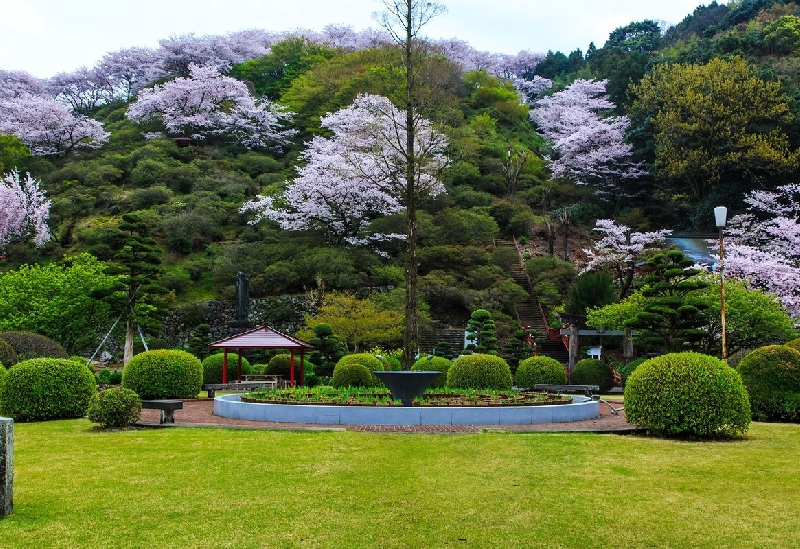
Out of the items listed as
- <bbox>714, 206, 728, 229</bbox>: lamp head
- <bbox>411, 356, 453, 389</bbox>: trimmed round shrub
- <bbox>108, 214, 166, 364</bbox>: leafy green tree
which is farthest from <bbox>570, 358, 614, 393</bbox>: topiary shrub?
<bbox>108, 214, 166, 364</bbox>: leafy green tree

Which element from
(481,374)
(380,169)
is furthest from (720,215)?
(380,169)

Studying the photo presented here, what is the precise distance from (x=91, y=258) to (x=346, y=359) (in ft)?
50.6

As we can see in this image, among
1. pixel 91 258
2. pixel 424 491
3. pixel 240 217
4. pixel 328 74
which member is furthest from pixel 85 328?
pixel 328 74

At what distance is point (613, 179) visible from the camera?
4556 cm

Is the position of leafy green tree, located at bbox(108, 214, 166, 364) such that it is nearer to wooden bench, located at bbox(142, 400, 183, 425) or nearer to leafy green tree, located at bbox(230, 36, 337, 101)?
wooden bench, located at bbox(142, 400, 183, 425)

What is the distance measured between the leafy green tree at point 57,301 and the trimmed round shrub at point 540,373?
15.2 meters

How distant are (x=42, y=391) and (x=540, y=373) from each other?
39.9ft

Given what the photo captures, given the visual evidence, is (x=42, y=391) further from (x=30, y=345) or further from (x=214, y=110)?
(x=214, y=110)

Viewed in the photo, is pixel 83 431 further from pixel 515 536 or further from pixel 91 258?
pixel 91 258

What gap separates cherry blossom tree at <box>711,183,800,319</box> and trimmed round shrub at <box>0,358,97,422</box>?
22485 mm

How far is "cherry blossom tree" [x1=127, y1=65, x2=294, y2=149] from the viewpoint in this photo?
48.1 meters

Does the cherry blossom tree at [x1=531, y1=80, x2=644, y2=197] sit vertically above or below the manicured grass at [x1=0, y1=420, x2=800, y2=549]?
above

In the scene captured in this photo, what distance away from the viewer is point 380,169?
28766 millimetres

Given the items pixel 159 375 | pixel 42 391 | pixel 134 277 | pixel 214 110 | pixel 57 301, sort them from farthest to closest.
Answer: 1. pixel 214 110
2. pixel 57 301
3. pixel 134 277
4. pixel 159 375
5. pixel 42 391
